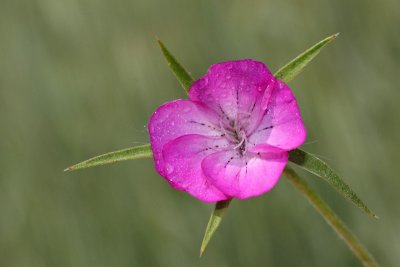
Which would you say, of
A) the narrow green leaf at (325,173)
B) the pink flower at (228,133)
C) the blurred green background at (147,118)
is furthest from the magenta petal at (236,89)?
the blurred green background at (147,118)

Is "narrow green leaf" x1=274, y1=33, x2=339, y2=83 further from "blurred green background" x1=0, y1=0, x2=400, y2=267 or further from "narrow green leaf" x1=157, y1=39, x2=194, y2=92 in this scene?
"blurred green background" x1=0, y1=0, x2=400, y2=267

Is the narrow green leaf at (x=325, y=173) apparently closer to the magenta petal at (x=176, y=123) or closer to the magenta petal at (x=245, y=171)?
the magenta petal at (x=245, y=171)

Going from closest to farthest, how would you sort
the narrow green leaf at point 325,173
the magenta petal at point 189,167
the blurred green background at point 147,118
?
the narrow green leaf at point 325,173
the magenta petal at point 189,167
the blurred green background at point 147,118

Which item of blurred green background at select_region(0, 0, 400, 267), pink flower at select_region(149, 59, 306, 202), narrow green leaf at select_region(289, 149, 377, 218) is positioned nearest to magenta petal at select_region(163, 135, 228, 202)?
pink flower at select_region(149, 59, 306, 202)

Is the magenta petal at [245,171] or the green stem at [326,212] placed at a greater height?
the magenta petal at [245,171]

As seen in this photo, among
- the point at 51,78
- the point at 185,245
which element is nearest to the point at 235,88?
the point at 185,245

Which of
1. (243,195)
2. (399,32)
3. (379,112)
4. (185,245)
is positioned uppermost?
(243,195)

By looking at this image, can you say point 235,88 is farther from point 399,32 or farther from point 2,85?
point 2,85
